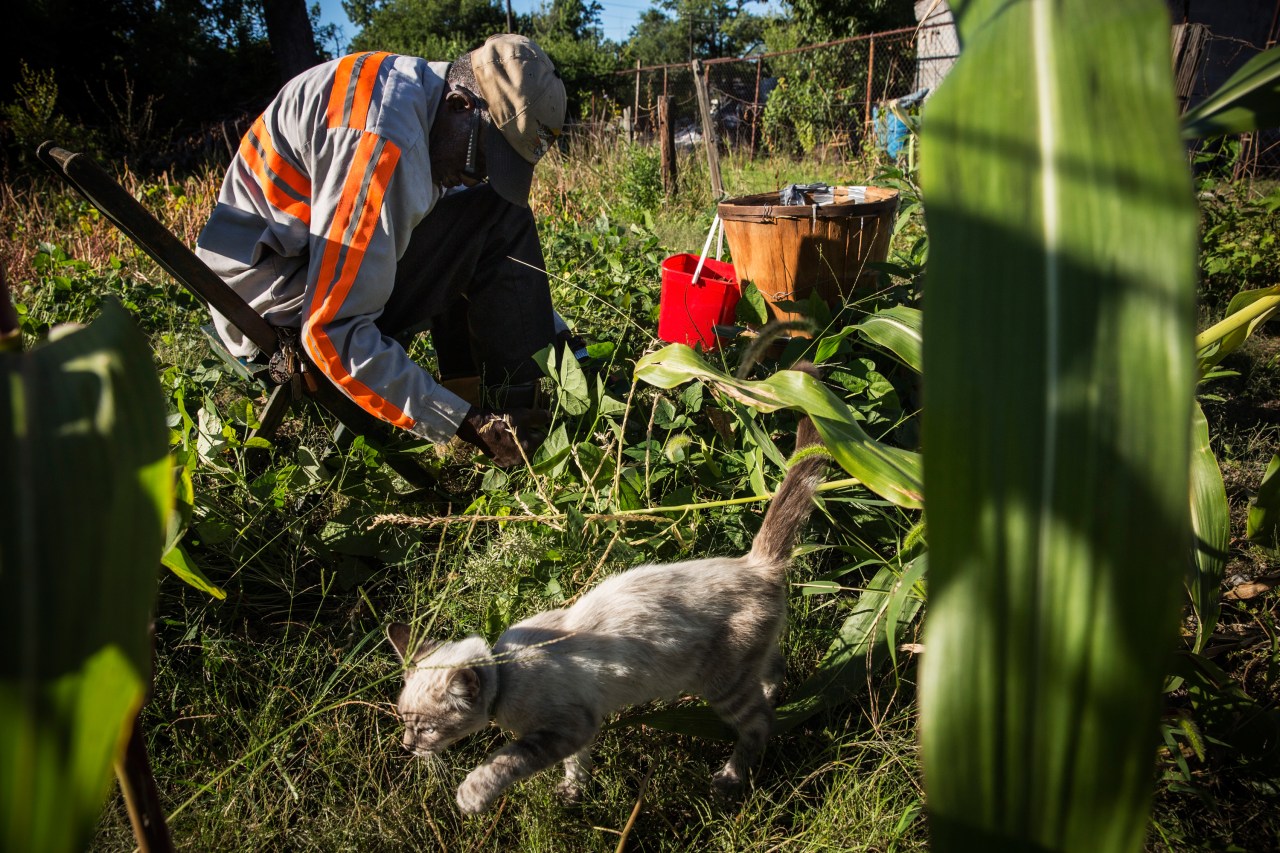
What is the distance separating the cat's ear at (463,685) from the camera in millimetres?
1820

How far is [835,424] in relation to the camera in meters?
1.71

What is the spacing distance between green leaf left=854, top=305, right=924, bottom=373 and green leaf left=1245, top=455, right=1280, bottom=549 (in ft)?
2.76

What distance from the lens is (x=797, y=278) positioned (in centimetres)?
324

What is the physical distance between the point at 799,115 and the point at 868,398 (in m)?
11.7

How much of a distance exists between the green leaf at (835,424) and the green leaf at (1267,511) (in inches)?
34.1

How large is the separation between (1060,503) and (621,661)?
1485mm

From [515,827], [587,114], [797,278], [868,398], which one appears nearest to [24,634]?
[515,827]

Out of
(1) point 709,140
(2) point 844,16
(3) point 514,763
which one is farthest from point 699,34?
(3) point 514,763

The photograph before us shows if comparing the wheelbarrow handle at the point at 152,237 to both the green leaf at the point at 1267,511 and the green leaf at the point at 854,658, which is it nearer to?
A: the green leaf at the point at 854,658

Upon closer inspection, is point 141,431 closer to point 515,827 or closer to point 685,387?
point 515,827

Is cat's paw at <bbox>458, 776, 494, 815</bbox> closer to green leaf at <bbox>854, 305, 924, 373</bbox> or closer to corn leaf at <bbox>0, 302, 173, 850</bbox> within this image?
corn leaf at <bbox>0, 302, 173, 850</bbox>

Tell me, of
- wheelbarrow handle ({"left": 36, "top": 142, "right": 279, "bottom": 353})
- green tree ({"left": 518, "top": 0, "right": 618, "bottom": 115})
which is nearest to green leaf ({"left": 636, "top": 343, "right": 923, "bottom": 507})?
wheelbarrow handle ({"left": 36, "top": 142, "right": 279, "bottom": 353})

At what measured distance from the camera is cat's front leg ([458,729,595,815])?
70.4 inches

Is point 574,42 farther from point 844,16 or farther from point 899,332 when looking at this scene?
point 899,332
